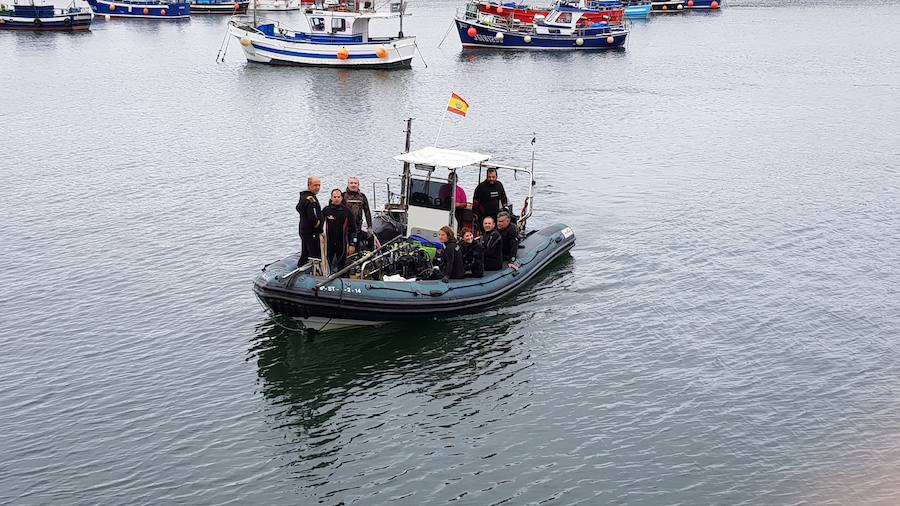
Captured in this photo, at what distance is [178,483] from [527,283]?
10275 mm

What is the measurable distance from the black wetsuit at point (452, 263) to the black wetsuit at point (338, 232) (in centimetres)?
194

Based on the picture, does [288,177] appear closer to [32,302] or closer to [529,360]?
[32,302]

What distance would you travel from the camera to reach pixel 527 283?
22250 millimetres

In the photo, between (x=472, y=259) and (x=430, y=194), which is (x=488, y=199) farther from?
(x=472, y=259)

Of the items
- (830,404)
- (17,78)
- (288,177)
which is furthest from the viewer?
(17,78)

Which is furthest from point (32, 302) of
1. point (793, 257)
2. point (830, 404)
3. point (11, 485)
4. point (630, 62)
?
point (630, 62)

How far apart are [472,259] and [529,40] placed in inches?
2115

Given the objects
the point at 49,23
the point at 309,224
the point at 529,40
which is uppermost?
the point at 49,23

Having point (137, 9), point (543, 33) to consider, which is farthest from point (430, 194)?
point (137, 9)

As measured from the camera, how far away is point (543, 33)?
71375 mm

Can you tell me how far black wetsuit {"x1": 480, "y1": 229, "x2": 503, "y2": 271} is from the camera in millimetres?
20266

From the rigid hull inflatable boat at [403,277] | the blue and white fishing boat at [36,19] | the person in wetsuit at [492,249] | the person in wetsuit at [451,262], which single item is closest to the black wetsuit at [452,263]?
the person in wetsuit at [451,262]

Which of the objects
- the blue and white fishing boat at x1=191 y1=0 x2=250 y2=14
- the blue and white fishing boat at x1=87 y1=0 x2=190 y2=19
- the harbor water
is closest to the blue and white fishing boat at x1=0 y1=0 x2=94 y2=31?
the blue and white fishing boat at x1=87 y1=0 x2=190 y2=19

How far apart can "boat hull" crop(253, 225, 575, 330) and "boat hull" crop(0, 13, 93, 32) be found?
67.9 metres
